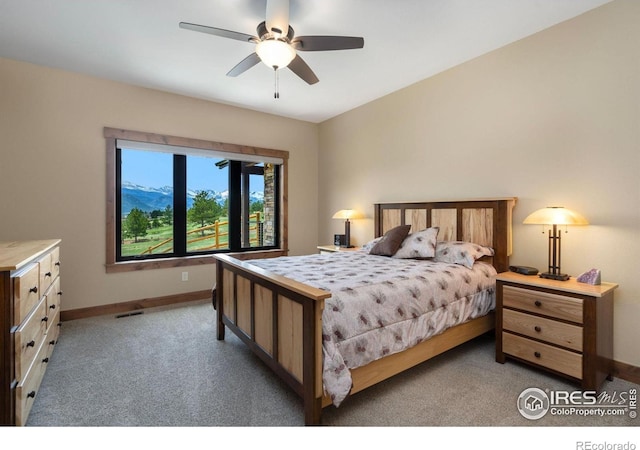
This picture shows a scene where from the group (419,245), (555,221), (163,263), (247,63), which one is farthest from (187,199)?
(555,221)

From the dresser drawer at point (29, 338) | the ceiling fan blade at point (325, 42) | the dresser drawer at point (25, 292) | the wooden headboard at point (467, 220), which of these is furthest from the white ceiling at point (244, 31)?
the dresser drawer at point (29, 338)

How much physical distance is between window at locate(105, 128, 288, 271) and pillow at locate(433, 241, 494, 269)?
2717 mm

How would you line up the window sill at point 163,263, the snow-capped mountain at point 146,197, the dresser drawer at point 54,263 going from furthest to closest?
1. the snow-capped mountain at point 146,197
2. the window sill at point 163,263
3. the dresser drawer at point 54,263

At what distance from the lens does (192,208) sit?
14.3 ft

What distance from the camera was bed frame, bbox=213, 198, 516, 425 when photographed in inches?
64.2

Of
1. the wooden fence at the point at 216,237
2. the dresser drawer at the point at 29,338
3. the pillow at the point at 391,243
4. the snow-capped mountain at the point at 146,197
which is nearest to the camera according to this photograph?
the dresser drawer at the point at 29,338

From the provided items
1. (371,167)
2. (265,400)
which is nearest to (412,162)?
(371,167)

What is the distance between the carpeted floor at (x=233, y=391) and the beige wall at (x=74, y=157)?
0.95m

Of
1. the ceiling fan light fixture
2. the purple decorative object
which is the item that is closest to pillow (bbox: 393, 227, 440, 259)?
the purple decorative object

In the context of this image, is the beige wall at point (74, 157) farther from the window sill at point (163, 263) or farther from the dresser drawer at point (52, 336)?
the dresser drawer at point (52, 336)

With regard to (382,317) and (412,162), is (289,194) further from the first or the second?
(382,317)

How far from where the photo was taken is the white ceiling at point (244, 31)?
2.31m

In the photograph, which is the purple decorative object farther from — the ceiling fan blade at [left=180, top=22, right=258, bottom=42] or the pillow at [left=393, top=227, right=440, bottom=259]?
the ceiling fan blade at [left=180, top=22, right=258, bottom=42]

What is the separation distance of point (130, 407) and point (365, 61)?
139 inches
